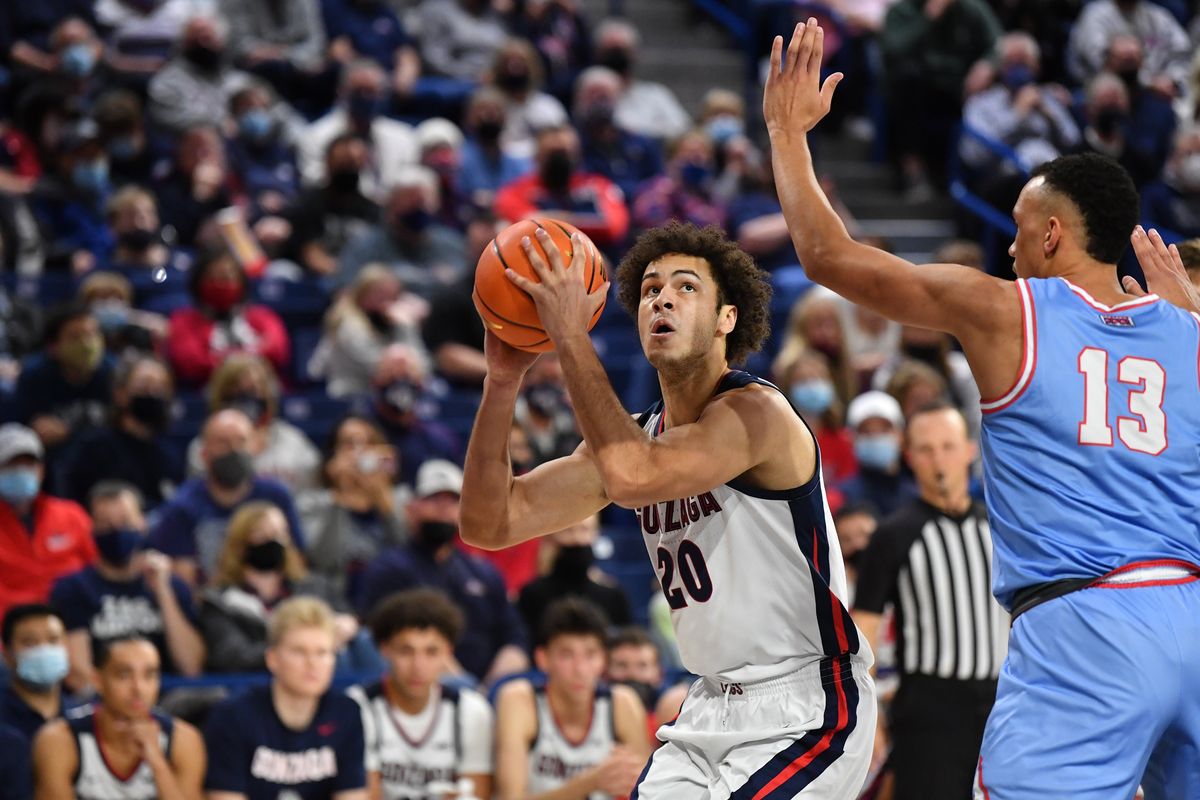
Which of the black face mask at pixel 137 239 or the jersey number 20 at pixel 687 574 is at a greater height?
the black face mask at pixel 137 239

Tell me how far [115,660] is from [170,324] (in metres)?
3.63

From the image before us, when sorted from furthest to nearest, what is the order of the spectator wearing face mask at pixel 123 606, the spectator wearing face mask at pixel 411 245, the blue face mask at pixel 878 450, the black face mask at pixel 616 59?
1. the black face mask at pixel 616 59
2. the spectator wearing face mask at pixel 411 245
3. the blue face mask at pixel 878 450
4. the spectator wearing face mask at pixel 123 606

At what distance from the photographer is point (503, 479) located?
16.3ft

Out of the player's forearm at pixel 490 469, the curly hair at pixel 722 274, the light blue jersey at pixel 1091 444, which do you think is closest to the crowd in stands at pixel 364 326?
the curly hair at pixel 722 274

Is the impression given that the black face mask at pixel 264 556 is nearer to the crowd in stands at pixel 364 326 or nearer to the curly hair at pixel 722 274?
the crowd in stands at pixel 364 326

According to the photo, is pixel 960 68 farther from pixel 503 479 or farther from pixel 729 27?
pixel 503 479

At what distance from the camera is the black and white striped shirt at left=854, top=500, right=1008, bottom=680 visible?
279 inches

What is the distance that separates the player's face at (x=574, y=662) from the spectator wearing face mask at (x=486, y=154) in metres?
5.39

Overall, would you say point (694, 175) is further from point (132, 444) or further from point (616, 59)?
point (132, 444)

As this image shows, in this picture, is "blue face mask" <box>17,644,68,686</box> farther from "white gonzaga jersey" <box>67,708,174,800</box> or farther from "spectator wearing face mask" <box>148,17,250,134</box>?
"spectator wearing face mask" <box>148,17,250,134</box>

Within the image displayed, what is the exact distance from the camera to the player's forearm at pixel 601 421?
443cm

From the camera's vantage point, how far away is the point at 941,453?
721cm

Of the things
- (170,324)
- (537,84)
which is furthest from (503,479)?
(537,84)

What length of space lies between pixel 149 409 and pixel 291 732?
2.83 meters
